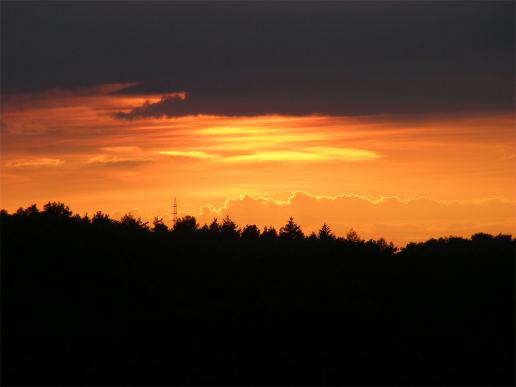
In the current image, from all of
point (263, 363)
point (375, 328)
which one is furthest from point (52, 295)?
point (375, 328)

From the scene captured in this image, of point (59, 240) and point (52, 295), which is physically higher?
point (59, 240)

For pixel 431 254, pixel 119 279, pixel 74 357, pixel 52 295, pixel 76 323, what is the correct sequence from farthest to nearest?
pixel 431 254 → pixel 119 279 → pixel 52 295 → pixel 76 323 → pixel 74 357

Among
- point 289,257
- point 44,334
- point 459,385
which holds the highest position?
point 289,257

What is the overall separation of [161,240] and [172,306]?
1829 centimetres

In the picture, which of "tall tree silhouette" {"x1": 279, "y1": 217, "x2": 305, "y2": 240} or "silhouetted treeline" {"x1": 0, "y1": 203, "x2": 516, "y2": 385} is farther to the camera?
"tall tree silhouette" {"x1": 279, "y1": 217, "x2": 305, "y2": 240}

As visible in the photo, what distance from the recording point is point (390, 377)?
63312 mm

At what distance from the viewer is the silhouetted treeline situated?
61938mm

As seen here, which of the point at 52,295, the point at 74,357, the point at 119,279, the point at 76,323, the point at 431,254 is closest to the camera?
the point at 74,357

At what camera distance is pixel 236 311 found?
71.4m

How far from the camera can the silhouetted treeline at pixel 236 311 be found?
203 ft

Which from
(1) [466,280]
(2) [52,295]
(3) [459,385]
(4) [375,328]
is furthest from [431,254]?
(2) [52,295]

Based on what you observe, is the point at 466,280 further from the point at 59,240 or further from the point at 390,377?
the point at 59,240

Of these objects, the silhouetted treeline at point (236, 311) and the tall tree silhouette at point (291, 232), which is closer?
the silhouetted treeline at point (236, 311)

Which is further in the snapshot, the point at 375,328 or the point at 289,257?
the point at 289,257
